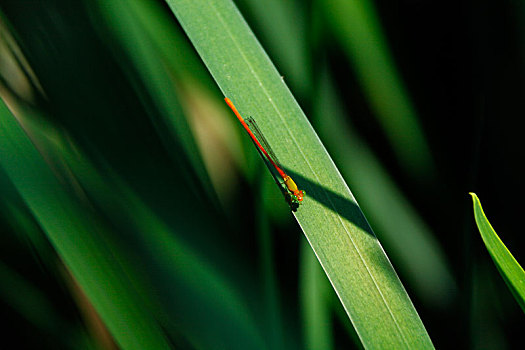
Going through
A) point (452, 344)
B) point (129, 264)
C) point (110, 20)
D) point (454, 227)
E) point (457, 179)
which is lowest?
point (452, 344)

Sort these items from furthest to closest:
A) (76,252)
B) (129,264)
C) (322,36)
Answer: (322,36) → (129,264) → (76,252)

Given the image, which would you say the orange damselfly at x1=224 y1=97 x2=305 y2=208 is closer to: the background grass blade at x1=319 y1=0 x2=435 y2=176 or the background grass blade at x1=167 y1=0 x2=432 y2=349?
the background grass blade at x1=167 y1=0 x2=432 y2=349

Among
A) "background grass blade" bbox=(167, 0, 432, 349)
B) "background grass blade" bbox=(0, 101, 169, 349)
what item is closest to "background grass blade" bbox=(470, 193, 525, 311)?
"background grass blade" bbox=(167, 0, 432, 349)

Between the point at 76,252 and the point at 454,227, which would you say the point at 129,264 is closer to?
the point at 76,252

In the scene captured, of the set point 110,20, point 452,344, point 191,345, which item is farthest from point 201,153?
point 452,344

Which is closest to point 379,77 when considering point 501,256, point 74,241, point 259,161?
point 259,161

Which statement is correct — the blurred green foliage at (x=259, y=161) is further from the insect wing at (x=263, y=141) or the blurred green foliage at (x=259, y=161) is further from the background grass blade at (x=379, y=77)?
the insect wing at (x=263, y=141)

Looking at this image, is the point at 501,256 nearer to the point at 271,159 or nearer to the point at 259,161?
the point at 271,159
